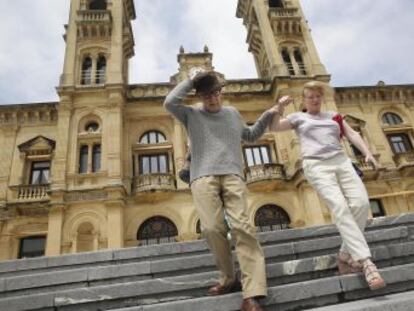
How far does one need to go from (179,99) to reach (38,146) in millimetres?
17667

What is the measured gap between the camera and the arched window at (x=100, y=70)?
68.2 feet

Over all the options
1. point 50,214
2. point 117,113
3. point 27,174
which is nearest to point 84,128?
point 117,113

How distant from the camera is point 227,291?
3.43m

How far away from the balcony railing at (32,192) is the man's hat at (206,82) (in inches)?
623

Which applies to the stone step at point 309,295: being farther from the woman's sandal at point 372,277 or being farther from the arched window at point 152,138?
the arched window at point 152,138

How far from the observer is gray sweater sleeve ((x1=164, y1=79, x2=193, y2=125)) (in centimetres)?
363

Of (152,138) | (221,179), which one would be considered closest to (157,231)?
(152,138)

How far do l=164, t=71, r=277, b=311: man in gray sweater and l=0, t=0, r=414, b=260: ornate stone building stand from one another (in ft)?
42.3

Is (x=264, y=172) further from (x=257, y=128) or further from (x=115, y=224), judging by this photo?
(x=257, y=128)

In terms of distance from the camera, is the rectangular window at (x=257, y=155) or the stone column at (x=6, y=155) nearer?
the stone column at (x=6, y=155)

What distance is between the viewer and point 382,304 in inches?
116

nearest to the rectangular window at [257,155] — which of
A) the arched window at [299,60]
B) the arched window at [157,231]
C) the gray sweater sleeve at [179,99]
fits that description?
the arched window at [157,231]

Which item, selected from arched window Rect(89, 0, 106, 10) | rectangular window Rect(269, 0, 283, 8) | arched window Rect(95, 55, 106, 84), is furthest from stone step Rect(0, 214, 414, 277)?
rectangular window Rect(269, 0, 283, 8)

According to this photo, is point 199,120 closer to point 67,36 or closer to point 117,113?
point 117,113
